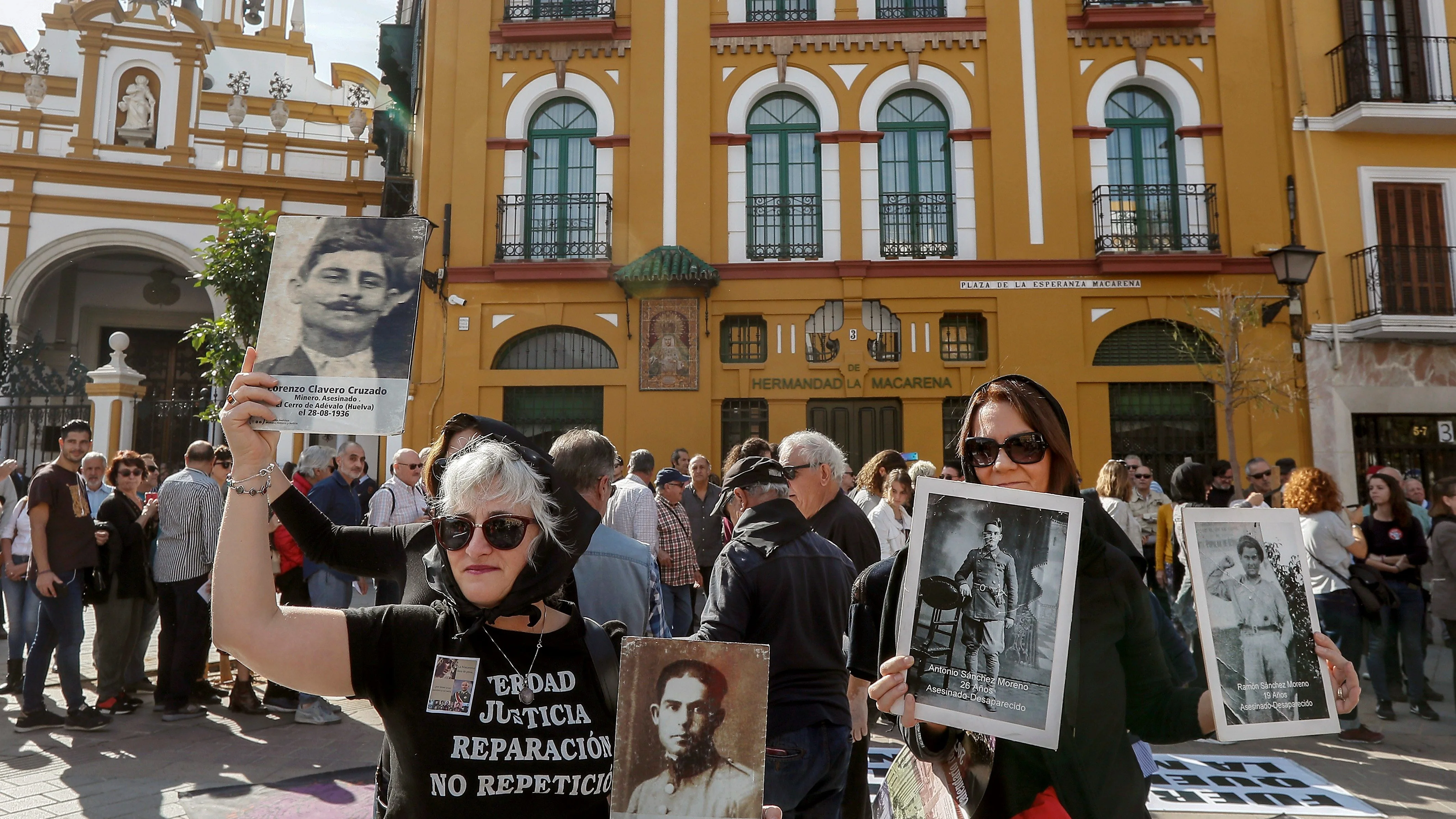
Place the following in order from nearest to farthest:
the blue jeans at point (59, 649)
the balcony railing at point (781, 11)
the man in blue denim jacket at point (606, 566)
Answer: the man in blue denim jacket at point (606, 566), the blue jeans at point (59, 649), the balcony railing at point (781, 11)

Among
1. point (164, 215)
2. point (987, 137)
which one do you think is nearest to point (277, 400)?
point (987, 137)

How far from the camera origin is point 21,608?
281 inches

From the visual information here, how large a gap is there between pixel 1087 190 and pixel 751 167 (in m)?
5.71

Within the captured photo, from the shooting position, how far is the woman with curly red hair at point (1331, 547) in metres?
7.05

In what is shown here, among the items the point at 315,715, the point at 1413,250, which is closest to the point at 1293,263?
the point at 1413,250

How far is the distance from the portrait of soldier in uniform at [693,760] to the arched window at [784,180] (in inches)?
554

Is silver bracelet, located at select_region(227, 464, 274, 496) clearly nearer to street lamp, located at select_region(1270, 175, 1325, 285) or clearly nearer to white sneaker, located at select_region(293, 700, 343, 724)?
white sneaker, located at select_region(293, 700, 343, 724)

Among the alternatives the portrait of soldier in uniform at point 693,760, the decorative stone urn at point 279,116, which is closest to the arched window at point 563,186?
the decorative stone urn at point 279,116

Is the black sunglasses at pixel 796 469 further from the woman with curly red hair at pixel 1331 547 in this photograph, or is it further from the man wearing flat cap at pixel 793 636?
the woman with curly red hair at pixel 1331 547

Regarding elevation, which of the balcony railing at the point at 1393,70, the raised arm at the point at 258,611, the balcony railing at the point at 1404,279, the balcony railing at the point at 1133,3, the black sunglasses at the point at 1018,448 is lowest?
the raised arm at the point at 258,611

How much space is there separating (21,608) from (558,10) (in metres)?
12.7

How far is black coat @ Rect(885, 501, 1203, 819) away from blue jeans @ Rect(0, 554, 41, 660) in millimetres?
7730

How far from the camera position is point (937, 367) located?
1508 centimetres

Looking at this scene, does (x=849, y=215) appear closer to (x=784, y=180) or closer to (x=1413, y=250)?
(x=784, y=180)
